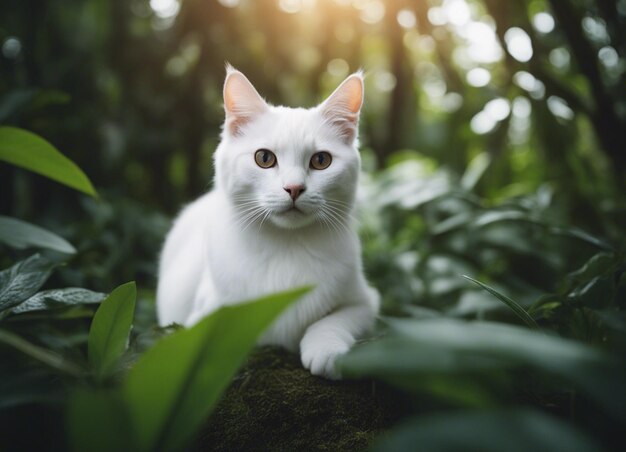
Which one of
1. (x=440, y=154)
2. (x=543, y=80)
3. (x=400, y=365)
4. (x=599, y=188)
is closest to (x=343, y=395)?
(x=400, y=365)

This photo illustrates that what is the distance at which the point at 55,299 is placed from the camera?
1.15 metres

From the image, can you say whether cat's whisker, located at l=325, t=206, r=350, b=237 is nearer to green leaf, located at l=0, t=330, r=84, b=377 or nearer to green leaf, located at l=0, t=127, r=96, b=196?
green leaf, located at l=0, t=127, r=96, b=196

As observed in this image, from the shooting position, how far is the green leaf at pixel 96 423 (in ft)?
1.78

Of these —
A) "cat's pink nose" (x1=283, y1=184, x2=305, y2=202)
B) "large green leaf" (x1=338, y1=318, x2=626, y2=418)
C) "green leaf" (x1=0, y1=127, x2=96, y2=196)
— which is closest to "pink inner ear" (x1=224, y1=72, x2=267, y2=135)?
"cat's pink nose" (x1=283, y1=184, x2=305, y2=202)

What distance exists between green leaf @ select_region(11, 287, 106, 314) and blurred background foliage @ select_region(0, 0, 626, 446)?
2.74 feet

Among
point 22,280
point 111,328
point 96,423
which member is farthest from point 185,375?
point 22,280

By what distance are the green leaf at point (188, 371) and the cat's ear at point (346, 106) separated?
3.77ft

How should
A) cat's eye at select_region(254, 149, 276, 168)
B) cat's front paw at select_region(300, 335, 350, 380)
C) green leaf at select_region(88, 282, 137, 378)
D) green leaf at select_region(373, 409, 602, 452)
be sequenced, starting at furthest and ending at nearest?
1. cat's eye at select_region(254, 149, 276, 168)
2. cat's front paw at select_region(300, 335, 350, 380)
3. green leaf at select_region(88, 282, 137, 378)
4. green leaf at select_region(373, 409, 602, 452)

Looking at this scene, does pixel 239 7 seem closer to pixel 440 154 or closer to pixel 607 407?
pixel 440 154

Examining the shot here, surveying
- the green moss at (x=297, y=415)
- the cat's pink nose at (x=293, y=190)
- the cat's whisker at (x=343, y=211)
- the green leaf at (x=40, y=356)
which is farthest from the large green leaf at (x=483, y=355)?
the cat's whisker at (x=343, y=211)

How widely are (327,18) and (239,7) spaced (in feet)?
2.35

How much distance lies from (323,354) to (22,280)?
87 centimetres

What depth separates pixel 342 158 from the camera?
163 cm

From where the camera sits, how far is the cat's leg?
4.02 feet
